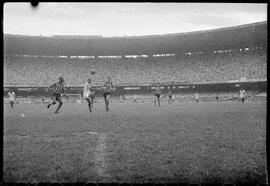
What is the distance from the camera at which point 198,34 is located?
154 ft

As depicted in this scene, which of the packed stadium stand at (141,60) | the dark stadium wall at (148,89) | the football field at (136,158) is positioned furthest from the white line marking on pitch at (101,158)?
the dark stadium wall at (148,89)

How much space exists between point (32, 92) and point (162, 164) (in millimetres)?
50377

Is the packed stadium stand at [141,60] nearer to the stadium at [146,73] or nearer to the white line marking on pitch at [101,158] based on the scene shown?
the stadium at [146,73]

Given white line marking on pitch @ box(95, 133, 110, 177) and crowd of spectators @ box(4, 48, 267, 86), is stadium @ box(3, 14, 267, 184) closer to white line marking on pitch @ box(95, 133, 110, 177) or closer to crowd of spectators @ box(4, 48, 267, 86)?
crowd of spectators @ box(4, 48, 267, 86)

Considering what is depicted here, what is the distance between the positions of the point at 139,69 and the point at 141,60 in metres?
2.71

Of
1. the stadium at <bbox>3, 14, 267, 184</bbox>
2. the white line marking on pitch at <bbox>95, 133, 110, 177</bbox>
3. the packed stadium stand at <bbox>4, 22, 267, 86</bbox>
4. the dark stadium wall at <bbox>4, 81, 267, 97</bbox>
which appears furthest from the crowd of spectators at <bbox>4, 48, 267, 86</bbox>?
the white line marking on pitch at <bbox>95, 133, 110, 177</bbox>

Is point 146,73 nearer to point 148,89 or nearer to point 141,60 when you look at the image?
point 148,89

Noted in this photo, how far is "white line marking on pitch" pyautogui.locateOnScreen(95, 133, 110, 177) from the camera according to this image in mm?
4355

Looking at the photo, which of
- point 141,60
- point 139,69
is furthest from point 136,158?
point 141,60

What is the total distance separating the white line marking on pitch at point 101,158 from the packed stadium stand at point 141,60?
41.5m

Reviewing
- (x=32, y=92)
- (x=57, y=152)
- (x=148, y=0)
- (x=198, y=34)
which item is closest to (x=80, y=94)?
(x=32, y=92)

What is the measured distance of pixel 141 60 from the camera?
56.6 m

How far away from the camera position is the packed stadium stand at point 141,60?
47.7 m

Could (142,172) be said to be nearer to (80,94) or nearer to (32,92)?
(80,94)
